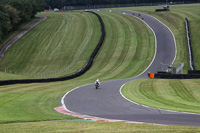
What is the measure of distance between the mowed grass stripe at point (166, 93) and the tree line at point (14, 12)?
4801 centimetres

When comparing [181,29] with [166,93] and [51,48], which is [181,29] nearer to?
[51,48]

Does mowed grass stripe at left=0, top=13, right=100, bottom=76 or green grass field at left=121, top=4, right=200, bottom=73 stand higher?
green grass field at left=121, top=4, right=200, bottom=73

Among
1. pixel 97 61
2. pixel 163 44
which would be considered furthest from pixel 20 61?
pixel 163 44

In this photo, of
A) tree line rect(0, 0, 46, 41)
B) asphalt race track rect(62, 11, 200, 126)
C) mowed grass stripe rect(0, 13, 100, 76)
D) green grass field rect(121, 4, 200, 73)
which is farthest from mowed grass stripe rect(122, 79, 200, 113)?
tree line rect(0, 0, 46, 41)

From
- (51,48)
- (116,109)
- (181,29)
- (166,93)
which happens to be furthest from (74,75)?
(181,29)

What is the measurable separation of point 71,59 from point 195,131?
5170 cm

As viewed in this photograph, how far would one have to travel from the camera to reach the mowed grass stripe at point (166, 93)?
2619 cm

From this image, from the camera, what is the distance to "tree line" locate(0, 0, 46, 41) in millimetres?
79938

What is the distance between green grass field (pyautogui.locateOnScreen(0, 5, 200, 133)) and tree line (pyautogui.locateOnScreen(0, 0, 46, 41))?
15.1ft

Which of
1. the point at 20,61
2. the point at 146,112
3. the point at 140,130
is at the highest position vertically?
the point at 140,130

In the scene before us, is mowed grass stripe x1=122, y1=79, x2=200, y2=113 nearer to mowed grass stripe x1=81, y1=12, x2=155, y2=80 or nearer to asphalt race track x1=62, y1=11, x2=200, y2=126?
asphalt race track x1=62, y1=11, x2=200, y2=126

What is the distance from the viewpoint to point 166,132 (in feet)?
47.5

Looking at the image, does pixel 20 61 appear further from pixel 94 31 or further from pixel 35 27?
pixel 35 27

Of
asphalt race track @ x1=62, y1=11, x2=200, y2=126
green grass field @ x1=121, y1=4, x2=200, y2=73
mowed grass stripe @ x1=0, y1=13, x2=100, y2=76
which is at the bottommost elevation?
mowed grass stripe @ x1=0, y1=13, x2=100, y2=76
